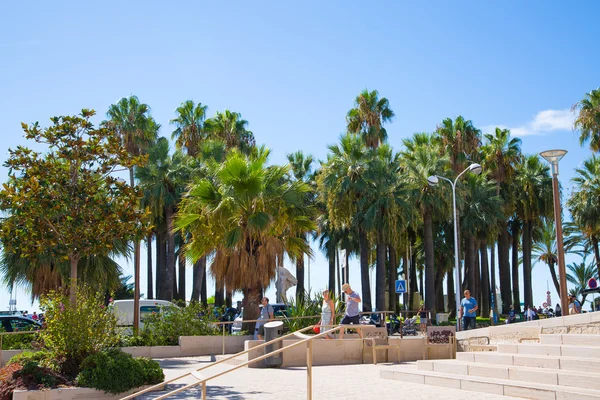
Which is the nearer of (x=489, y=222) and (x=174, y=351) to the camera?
(x=174, y=351)

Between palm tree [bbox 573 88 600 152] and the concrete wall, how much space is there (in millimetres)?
28780

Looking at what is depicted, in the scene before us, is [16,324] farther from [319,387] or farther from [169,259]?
[169,259]

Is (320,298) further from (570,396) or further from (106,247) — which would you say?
(570,396)

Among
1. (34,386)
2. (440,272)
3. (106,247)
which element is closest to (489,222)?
(440,272)

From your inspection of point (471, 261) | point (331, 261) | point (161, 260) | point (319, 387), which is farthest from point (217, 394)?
point (331, 261)

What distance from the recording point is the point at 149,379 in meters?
11.4

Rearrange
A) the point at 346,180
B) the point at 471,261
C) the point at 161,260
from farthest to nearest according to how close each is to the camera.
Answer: the point at 471,261 → the point at 161,260 → the point at 346,180

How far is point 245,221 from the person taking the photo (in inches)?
845

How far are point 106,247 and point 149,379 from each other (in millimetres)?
4102

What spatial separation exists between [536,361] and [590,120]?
33790 mm

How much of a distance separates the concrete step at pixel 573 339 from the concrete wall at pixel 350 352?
5023 mm

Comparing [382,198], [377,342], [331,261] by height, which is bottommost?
[377,342]

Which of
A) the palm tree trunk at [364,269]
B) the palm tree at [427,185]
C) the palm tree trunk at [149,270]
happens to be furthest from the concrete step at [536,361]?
the palm tree trunk at [149,270]

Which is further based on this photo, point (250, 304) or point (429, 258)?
point (429, 258)
